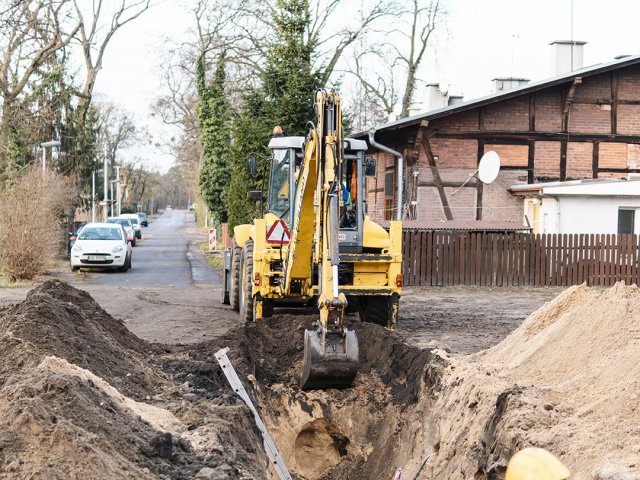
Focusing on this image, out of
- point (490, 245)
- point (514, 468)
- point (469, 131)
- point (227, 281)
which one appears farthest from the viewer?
point (469, 131)

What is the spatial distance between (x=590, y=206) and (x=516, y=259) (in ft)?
9.01

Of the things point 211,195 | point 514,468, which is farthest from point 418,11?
point 514,468

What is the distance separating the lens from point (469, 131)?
25766mm

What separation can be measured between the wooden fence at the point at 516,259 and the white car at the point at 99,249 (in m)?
9.78

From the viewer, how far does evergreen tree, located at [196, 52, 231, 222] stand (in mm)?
39469

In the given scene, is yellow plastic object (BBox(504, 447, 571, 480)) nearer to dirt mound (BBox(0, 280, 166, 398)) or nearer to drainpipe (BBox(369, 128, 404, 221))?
dirt mound (BBox(0, 280, 166, 398))

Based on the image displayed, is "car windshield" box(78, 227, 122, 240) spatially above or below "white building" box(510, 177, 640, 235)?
below

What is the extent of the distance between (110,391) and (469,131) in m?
→ 20.0

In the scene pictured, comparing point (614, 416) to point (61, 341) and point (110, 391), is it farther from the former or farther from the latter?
point (61, 341)

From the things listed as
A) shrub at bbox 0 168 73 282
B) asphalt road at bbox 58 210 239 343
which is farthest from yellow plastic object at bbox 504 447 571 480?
shrub at bbox 0 168 73 282

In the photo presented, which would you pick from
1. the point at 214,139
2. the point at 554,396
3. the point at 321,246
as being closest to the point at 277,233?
the point at 321,246

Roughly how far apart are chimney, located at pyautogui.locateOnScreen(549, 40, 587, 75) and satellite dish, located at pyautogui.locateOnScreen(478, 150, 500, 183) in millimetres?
7882

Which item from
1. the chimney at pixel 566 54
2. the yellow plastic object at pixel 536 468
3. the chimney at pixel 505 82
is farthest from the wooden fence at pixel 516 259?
the yellow plastic object at pixel 536 468

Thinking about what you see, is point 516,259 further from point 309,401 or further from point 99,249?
point 309,401
